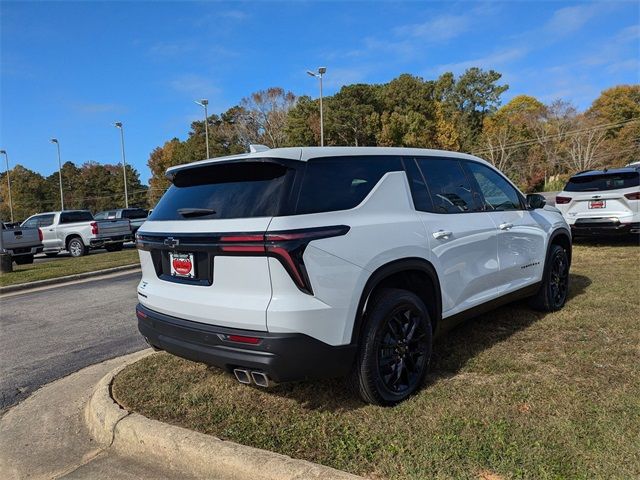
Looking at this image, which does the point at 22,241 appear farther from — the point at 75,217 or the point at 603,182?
the point at 603,182

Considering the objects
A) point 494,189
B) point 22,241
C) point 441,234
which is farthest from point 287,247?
point 22,241

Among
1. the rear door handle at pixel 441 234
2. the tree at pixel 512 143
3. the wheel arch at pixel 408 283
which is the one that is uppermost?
the tree at pixel 512 143

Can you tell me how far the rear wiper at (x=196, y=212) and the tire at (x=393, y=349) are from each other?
125 centimetres

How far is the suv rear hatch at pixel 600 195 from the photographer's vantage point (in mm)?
9328

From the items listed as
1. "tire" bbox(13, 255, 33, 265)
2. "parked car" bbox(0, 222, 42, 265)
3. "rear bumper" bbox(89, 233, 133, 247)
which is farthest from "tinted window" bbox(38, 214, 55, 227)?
"parked car" bbox(0, 222, 42, 265)

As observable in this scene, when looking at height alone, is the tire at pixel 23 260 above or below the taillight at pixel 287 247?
below

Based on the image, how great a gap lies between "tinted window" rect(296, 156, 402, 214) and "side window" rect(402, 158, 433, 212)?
0.23 m

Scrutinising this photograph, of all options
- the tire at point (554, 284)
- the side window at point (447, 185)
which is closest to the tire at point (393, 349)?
the side window at point (447, 185)

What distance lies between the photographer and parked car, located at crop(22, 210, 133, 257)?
1775 cm

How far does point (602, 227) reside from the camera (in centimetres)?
955

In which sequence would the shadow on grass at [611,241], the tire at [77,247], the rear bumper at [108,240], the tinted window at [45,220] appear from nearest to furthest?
the shadow on grass at [611,241] < the rear bumper at [108,240] < the tire at [77,247] < the tinted window at [45,220]

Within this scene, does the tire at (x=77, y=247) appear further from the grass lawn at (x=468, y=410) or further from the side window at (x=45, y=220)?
the grass lawn at (x=468, y=410)

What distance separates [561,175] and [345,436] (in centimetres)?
6228

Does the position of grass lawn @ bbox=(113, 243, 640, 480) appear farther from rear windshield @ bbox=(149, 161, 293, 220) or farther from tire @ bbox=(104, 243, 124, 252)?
tire @ bbox=(104, 243, 124, 252)
